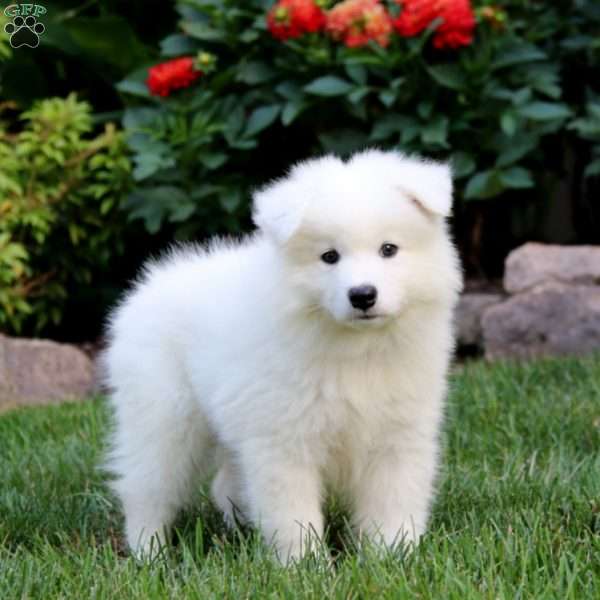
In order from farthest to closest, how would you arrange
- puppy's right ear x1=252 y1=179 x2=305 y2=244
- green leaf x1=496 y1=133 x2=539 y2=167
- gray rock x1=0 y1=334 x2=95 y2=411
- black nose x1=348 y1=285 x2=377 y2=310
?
green leaf x1=496 y1=133 x2=539 y2=167 < gray rock x1=0 y1=334 x2=95 y2=411 < puppy's right ear x1=252 y1=179 x2=305 y2=244 < black nose x1=348 y1=285 x2=377 y2=310

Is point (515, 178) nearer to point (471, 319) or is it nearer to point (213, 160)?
point (471, 319)

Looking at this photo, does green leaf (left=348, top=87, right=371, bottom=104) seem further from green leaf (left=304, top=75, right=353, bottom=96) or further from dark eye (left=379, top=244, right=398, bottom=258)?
dark eye (left=379, top=244, right=398, bottom=258)

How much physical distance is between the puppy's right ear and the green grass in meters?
0.89

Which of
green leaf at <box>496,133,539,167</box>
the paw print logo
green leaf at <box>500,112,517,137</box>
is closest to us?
green leaf at <box>500,112,517,137</box>

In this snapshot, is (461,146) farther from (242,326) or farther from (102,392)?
(242,326)

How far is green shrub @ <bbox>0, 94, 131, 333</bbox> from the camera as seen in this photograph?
684cm

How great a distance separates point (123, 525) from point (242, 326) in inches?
40.0

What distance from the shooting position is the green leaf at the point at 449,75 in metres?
6.62

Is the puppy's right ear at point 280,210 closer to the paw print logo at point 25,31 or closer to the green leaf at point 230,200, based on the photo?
the green leaf at point 230,200

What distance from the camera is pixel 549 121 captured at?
23.0 ft

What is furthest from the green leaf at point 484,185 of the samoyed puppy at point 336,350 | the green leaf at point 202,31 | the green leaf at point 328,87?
the samoyed puppy at point 336,350

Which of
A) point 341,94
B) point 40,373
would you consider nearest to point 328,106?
point 341,94

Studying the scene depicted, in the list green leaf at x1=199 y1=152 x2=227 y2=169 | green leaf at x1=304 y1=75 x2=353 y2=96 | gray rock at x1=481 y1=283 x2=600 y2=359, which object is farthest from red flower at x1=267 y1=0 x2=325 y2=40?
gray rock at x1=481 y1=283 x2=600 y2=359

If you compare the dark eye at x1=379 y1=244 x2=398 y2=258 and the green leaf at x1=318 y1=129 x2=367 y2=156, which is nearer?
the dark eye at x1=379 y1=244 x2=398 y2=258
